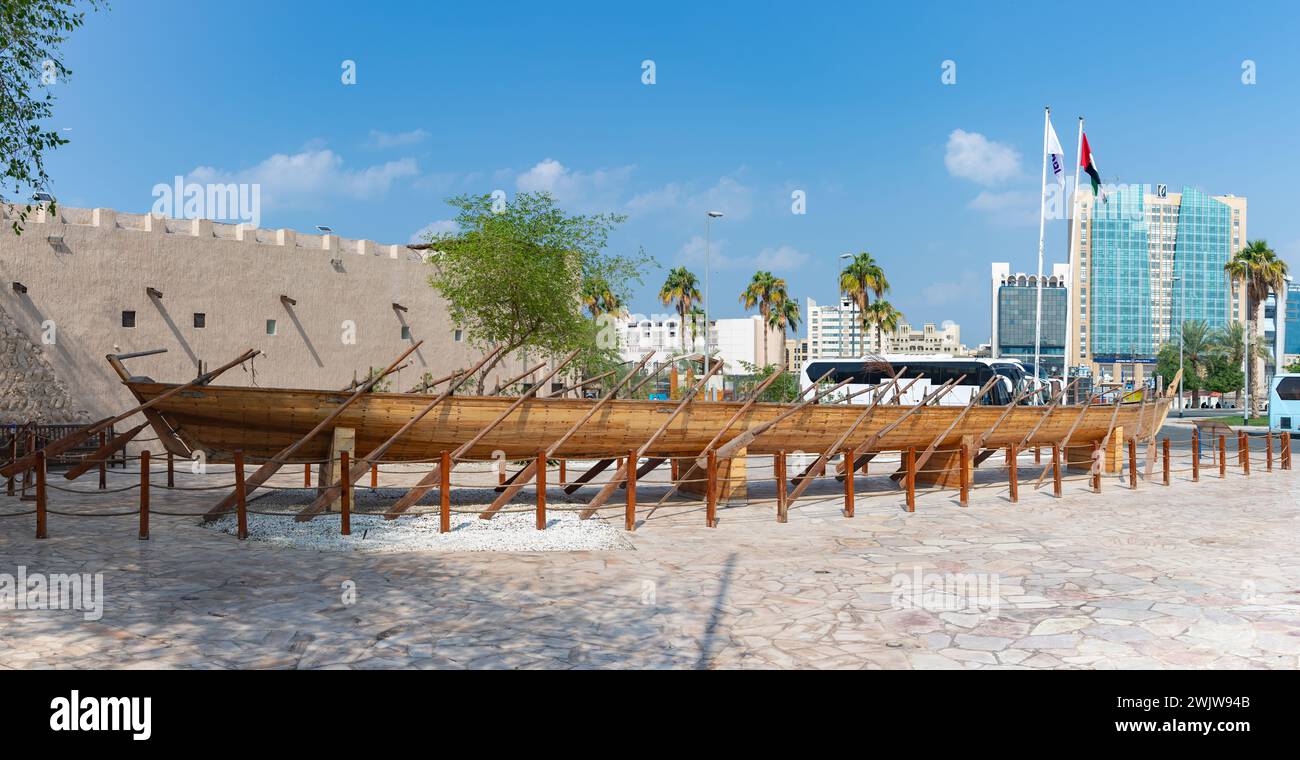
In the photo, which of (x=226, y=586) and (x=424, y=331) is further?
(x=424, y=331)

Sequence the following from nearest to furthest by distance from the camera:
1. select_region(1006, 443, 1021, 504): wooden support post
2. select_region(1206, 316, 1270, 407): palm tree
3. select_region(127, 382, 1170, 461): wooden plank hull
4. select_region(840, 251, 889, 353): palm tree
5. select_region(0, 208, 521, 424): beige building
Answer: select_region(127, 382, 1170, 461): wooden plank hull
select_region(1006, 443, 1021, 504): wooden support post
select_region(0, 208, 521, 424): beige building
select_region(840, 251, 889, 353): palm tree
select_region(1206, 316, 1270, 407): palm tree

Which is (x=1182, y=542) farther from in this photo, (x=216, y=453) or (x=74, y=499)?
(x=74, y=499)

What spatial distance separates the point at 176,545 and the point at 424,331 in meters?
21.1

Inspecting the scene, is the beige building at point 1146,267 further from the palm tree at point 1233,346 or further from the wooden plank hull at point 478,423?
the wooden plank hull at point 478,423

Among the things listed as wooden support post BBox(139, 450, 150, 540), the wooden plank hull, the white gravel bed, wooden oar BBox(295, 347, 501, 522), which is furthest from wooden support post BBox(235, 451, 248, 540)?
the wooden plank hull

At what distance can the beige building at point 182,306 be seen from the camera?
842 inches

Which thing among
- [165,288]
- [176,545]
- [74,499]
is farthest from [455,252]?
[176,545]

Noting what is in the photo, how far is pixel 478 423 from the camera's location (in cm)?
1277

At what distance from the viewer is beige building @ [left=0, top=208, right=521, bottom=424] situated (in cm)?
2138

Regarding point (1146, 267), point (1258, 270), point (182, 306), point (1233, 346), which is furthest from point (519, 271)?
point (1146, 267)

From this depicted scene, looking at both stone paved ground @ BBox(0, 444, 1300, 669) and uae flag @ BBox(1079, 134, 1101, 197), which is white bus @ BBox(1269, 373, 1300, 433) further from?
stone paved ground @ BBox(0, 444, 1300, 669)

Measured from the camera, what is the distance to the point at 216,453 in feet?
40.9

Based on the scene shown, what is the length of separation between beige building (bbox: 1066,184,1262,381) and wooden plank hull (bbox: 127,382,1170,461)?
120 meters

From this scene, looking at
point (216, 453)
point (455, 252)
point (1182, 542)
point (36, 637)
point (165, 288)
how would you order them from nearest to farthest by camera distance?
point (36, 637) < point (1182, 542) < point (216, 453) < point (165, 288) < point (455, 252)
